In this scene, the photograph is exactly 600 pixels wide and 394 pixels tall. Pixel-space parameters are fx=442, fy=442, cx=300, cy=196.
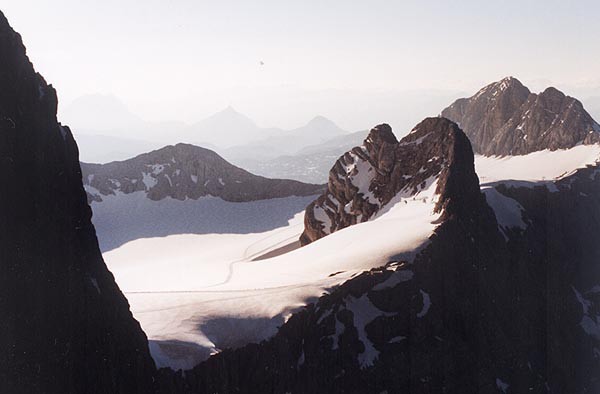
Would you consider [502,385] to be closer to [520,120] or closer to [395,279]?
[395,279]

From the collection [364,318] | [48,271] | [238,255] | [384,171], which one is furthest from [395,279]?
[238,255]

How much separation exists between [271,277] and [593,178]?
7676cm

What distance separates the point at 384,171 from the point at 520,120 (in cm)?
10864

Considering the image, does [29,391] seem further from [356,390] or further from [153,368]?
[356,390]

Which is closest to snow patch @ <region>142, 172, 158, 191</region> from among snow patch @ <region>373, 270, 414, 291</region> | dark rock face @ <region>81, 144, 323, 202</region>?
dark rock face @ <region>81, 144, 323, 202</region>

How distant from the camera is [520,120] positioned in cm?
15775

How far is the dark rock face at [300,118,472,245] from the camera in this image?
201ft

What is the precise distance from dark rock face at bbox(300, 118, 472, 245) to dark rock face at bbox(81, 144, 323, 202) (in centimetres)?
5755

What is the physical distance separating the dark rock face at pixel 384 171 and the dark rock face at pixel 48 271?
131 feet

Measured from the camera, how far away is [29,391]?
62.7ft

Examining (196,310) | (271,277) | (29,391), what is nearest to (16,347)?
(29,391)

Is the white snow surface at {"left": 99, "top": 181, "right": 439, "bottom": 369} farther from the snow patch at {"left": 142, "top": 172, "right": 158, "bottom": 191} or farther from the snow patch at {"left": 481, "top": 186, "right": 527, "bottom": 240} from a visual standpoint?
the snow patch at {"left": 142, "top": 172, "right": 158, "bottom": 191}

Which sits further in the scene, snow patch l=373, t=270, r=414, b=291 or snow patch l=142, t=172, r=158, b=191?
snow patch l=142, t=172, r=158, b=191

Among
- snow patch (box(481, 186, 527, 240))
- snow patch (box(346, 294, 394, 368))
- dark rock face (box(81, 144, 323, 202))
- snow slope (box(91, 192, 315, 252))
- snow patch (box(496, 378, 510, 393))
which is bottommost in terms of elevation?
snow patch (box(496, 378, 510, 393))
